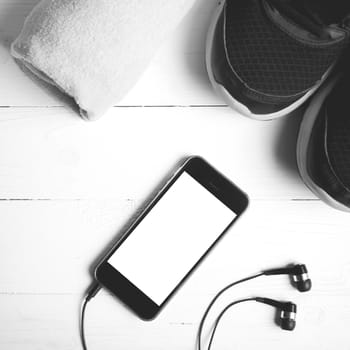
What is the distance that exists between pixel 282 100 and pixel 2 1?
11.5 inches

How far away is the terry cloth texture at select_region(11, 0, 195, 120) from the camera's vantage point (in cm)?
39

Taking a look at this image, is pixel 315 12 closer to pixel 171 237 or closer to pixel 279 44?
pixel 279 44

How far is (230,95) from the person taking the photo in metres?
0.45

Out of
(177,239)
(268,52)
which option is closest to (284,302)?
(177,239)

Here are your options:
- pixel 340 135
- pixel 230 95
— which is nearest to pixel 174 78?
pixel 230 95

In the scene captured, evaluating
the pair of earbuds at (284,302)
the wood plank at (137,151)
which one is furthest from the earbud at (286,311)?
the wood plank at (137,151)

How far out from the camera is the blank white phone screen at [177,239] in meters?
0.48

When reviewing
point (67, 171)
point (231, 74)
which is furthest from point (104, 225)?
point (231, 74)

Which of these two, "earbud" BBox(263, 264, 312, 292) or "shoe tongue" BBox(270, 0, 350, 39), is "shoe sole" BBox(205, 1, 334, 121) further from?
"earbud" BBox(263, 264, 312, 292)

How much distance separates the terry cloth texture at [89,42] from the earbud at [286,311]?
0.26 meters

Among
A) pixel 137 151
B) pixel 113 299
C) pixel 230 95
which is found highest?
pixel 230 95

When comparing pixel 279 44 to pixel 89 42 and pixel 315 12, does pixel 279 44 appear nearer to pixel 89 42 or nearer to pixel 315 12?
pixel 315 12

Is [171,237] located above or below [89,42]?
below

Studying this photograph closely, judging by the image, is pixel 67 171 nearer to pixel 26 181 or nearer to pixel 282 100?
pixel 26 181
